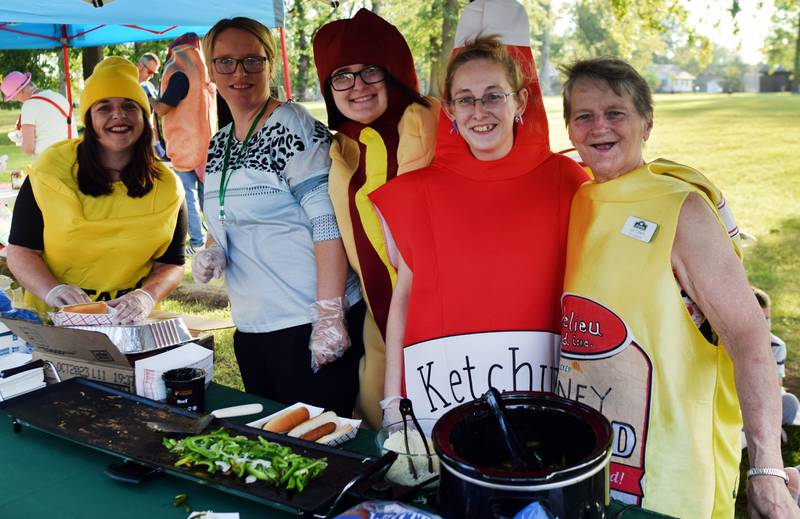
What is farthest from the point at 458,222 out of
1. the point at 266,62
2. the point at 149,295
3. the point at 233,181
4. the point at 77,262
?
the point at 77,262

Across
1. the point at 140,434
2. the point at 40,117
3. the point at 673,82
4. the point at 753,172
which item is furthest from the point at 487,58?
the point at 673,82

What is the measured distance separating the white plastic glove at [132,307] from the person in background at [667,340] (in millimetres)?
→ 1493

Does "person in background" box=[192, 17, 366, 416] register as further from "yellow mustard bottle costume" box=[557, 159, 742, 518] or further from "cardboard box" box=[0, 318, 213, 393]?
"yellow mustard bottle costume" box=[557, 159, 742, 518]

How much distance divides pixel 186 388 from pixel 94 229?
1.12m

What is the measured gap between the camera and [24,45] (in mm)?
7566

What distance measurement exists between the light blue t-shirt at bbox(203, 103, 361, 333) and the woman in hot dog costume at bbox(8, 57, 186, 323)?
21.4 inches

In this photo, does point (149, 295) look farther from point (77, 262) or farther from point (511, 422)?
point (511, 422)

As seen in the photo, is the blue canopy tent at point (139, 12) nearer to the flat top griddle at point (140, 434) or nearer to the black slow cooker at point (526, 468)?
the flat top griddle at point (140, 434)

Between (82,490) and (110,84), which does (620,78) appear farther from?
(110,84)

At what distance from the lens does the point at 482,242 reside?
79.3 inches

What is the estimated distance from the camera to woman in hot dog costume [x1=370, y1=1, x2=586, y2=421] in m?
2.01

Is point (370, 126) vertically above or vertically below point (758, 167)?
above

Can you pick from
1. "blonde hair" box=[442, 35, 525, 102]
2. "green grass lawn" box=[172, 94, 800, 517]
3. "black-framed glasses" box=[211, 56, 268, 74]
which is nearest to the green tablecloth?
"blonde hair" box=[442, 35, 525, 102]

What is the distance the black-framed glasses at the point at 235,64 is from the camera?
246 centimetres
